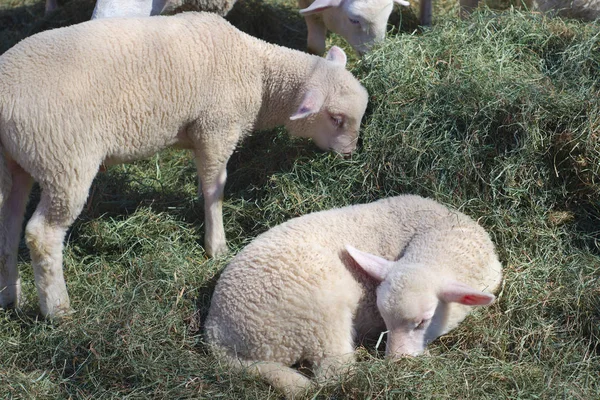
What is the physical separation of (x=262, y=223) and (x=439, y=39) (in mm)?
1903

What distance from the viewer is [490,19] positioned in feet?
19.1

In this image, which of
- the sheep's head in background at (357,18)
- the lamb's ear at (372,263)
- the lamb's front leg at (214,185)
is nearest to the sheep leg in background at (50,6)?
the sheep's head in background at (357,18)

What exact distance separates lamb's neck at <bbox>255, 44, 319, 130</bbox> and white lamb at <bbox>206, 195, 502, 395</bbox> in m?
1.06

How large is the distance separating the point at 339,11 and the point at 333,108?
165 cm

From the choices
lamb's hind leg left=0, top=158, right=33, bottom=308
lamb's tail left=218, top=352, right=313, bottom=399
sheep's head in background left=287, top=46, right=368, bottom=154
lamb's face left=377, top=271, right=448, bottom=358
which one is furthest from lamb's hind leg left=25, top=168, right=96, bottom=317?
lamb's face left=377, top=271, right=448, bottom=358

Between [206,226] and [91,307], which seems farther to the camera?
[206,226]

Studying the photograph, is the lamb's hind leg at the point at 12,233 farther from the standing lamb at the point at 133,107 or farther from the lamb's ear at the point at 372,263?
the lamb's ear at the point at 372,263

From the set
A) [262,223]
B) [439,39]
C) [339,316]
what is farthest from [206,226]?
[439,39]

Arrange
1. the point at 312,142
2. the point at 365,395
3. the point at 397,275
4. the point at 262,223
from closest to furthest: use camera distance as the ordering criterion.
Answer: the point at 365,395 < the point at 397,275 < the point at 262,223 < the point at 312,142

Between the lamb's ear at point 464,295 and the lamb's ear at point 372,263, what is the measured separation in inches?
12.2

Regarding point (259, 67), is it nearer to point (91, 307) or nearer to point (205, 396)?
point (91, 307)

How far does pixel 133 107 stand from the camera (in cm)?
448

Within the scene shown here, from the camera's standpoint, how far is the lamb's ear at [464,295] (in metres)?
3.82

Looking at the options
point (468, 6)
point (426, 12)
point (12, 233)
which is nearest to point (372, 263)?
point (12, 233)
